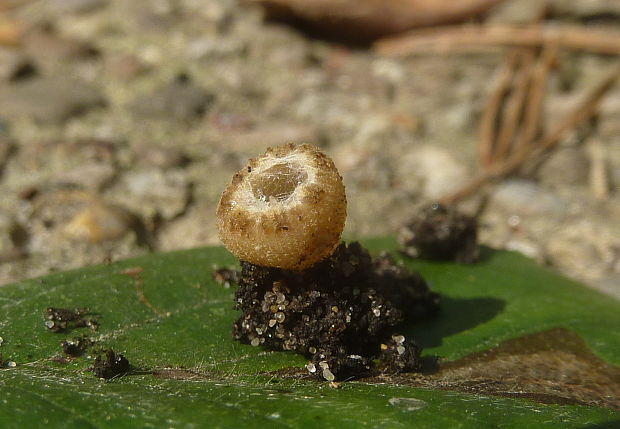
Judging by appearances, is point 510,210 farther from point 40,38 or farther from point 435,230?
point 40,38

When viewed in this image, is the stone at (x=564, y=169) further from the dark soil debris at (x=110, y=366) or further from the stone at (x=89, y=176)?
the dark soil debris at (x=110, y=366)

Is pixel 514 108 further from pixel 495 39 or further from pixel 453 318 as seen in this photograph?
pixel 453 318

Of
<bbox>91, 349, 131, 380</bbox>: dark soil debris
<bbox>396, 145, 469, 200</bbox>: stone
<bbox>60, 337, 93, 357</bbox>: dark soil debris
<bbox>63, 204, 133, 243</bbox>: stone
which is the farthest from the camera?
<bbox>396, 145, 469, 200</bbox>: stone

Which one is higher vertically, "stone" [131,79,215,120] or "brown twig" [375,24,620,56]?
"brown twig" [375,24,620,56]

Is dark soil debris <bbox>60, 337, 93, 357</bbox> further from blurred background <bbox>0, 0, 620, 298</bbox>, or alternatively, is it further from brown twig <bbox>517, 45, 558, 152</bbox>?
brown twig <bbox>517, 45, 558, 152</bbox>

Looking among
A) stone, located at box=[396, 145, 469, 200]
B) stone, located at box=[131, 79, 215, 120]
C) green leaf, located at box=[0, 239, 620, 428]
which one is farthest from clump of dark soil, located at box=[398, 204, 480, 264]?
stone, located at box=[131, 79, 215, 120]

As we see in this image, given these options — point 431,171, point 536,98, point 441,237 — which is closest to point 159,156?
point 431,171

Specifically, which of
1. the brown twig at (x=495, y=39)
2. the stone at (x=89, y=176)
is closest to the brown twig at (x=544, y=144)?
the brown twig at (x=495, y=39)
